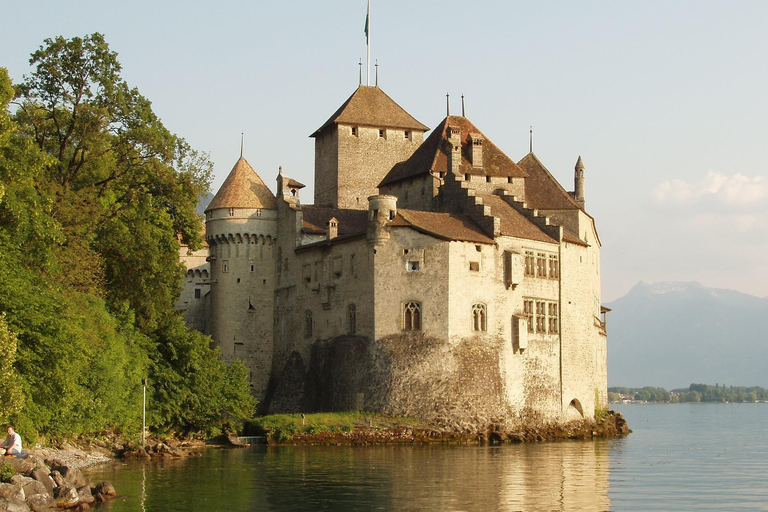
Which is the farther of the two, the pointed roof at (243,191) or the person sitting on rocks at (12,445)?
the pointed roof at (243,191)

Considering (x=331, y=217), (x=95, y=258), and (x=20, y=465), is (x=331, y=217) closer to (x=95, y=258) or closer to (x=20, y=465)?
(x=95, y=258)

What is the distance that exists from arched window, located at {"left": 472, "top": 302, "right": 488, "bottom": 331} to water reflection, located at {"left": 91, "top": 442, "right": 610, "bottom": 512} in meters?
10.0

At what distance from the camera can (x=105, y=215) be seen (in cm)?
5447

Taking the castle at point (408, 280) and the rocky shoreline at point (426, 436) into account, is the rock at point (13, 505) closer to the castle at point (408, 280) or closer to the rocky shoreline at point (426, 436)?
the rocky shoreline at point (426, 436)

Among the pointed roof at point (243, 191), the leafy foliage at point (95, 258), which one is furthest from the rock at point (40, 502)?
the pointed roof at point (243, 191)

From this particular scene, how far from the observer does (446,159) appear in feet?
243

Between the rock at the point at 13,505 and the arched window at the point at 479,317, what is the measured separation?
1480 inches

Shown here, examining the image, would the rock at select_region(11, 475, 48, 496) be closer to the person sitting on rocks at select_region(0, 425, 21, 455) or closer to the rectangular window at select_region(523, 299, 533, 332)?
the person sitting on rocks at select_region(0, 425, 21, 455)

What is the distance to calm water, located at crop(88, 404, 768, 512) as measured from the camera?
35.5m

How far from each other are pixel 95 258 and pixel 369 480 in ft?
60.5

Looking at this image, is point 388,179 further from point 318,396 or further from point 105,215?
point 105,215

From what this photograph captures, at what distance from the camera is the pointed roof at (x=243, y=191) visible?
78875 millimetres

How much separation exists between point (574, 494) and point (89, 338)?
74.7 feet

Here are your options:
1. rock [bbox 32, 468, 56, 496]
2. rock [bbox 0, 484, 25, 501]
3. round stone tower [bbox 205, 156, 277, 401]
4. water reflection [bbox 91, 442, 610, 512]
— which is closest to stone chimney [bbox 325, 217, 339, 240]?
round stone tower [bbox 205, 156, 277, 401]
